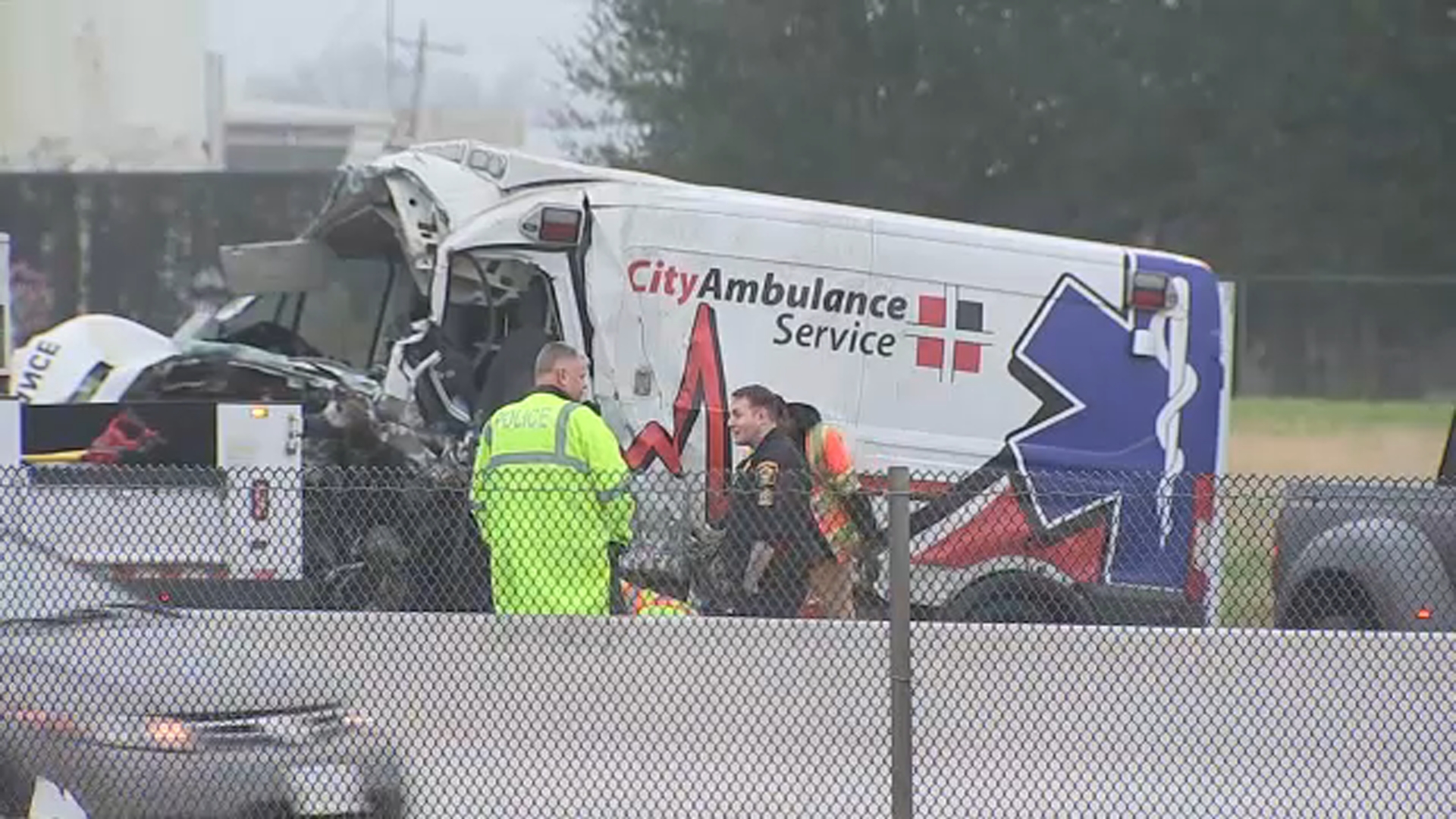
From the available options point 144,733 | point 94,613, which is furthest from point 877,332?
point 144,733

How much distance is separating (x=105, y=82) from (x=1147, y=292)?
128ft

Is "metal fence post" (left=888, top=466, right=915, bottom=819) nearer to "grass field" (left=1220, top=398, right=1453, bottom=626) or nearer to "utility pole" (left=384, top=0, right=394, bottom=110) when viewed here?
"grass field" (left=1220, top=398, right=1453, bottom=626)

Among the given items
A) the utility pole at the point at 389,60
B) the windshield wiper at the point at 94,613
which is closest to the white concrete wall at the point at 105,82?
the utility pole at the point at 389,60

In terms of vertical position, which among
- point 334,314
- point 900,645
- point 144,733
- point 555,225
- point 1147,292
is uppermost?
point 555,225

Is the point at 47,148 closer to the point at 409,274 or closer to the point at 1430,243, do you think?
the point at 1430,243

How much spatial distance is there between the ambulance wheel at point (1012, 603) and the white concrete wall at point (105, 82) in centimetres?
3622

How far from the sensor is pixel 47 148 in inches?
1729

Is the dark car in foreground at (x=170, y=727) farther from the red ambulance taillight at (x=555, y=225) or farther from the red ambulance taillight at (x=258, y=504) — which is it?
the red ambulance taillight at (x=555, y=225)

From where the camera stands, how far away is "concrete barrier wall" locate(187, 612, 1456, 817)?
7086 millimetres

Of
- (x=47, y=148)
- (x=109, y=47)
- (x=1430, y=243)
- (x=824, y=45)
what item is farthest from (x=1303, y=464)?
(x=109, y=47)

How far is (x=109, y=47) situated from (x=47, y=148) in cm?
527

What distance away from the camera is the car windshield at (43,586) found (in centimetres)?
750

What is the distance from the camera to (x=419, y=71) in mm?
48156

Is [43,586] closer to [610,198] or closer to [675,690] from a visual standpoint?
[675,690]
